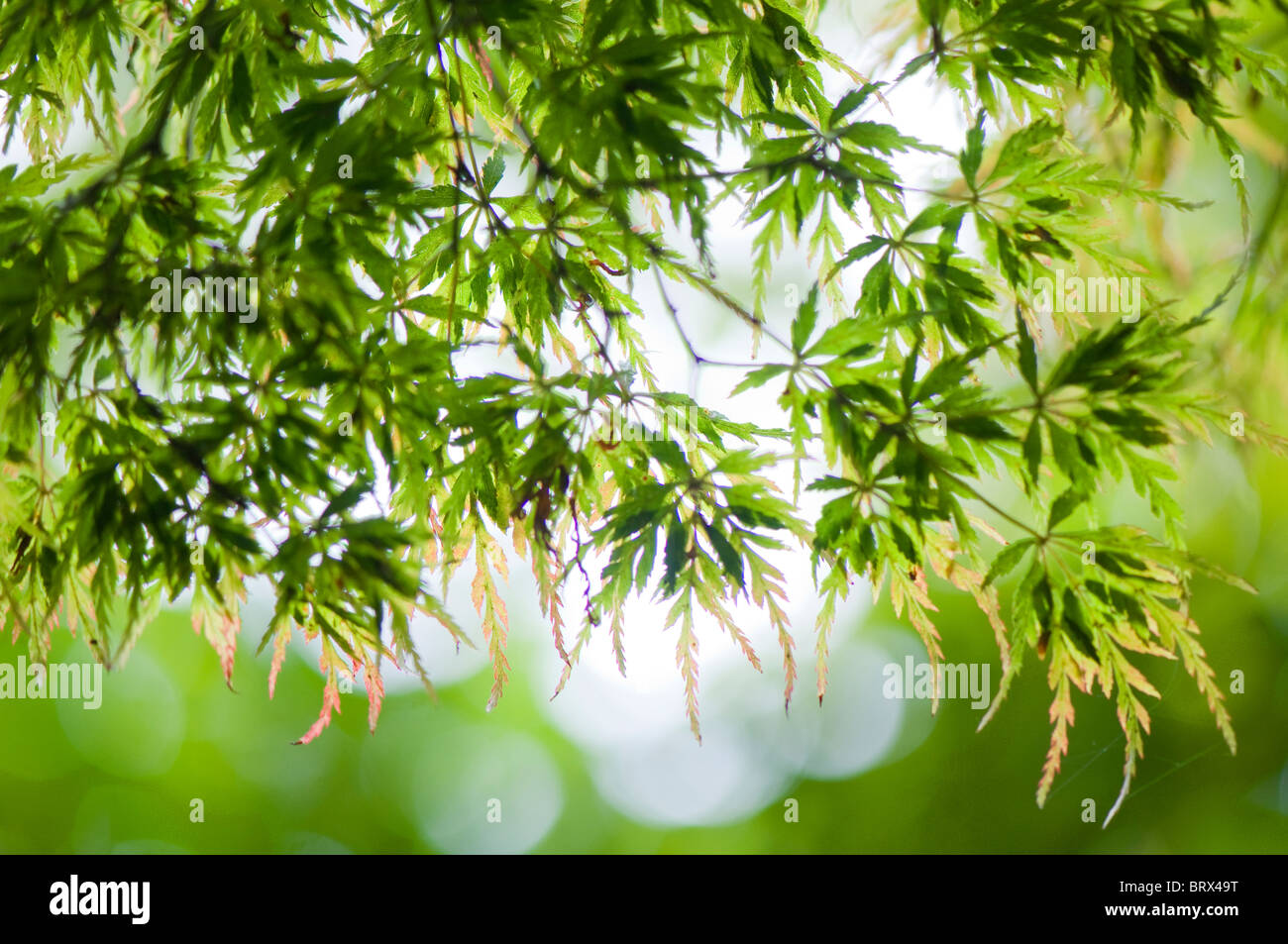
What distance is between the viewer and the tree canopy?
0.94 meters

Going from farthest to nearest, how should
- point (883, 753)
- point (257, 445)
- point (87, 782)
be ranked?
point (87, 782) → point (883, 753) → point (257, 445)

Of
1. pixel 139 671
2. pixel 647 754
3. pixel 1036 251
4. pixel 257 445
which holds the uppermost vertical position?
pixel 1036 251

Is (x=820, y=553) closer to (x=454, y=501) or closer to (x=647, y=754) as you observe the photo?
(x=454, y=501)

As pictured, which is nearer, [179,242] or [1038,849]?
[179,242]

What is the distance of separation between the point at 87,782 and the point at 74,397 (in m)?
6.18

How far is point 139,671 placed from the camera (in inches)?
240

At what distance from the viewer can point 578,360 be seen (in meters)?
1.06

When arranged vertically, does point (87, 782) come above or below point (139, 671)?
below

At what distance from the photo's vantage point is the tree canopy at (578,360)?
94 centimetres

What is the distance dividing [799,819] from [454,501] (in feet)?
17.3

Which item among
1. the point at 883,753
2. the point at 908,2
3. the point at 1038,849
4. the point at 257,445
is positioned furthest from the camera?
the point at 883,753
